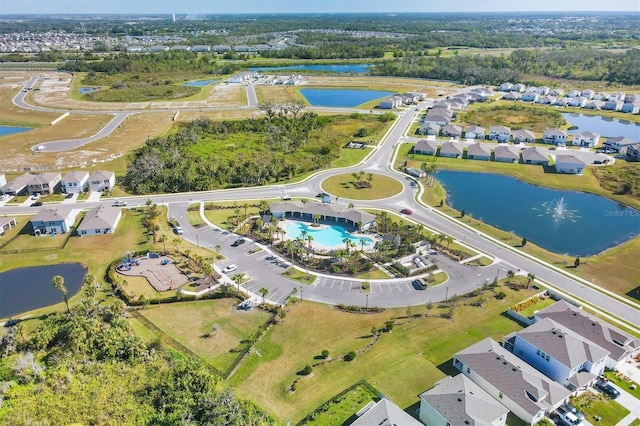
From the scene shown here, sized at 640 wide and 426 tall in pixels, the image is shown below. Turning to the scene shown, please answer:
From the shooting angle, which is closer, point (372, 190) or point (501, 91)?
point (372, 190)

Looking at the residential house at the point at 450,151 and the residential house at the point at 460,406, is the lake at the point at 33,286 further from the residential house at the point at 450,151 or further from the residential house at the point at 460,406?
the residential house at the point at 450,151

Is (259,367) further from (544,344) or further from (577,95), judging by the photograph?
(577,95)

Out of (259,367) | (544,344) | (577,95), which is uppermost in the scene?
(577,95)

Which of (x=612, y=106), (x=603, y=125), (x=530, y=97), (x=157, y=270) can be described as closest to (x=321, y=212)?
(x=157, y=270)

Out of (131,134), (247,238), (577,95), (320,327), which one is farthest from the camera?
(577,95)

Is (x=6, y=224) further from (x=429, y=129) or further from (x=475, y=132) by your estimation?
(x=475, y=132)

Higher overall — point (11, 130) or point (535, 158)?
point (535, 158)

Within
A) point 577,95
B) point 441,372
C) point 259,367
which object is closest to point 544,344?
point 441,372
